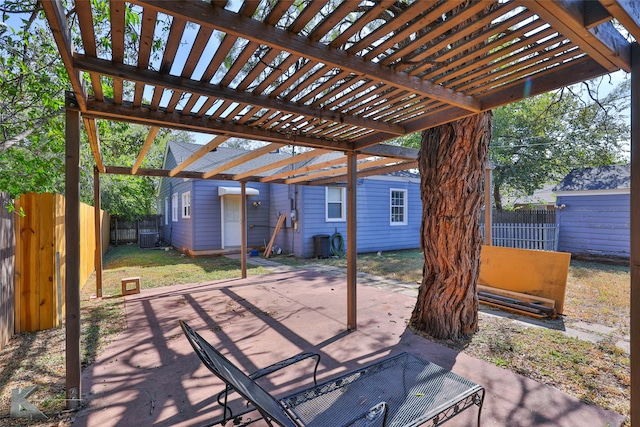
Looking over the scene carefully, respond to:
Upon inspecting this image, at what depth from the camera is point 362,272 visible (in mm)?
7875

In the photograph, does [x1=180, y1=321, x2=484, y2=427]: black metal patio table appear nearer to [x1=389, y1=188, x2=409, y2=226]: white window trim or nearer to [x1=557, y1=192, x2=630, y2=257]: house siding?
[x1=389, y1=188, x2=409, y2=226]: white window trim

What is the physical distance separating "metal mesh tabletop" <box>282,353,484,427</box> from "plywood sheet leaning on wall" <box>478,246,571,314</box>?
3.23m

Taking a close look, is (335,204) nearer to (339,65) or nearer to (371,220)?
(371,220)

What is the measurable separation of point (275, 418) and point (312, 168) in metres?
4.70

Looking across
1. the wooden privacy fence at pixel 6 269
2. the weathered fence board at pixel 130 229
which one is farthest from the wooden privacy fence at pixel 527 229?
the weathered fence board at pixel 130 229

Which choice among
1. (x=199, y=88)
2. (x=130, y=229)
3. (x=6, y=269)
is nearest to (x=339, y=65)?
(x=199, y=88)

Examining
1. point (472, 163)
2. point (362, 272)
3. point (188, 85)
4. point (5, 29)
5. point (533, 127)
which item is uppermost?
point (533, 127)

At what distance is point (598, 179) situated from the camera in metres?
10.2

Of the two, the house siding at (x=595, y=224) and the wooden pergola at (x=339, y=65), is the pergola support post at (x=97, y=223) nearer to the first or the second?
the wooden pergola at (x=339, y=65)

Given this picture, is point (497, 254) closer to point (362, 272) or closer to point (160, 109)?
point (362, 272)

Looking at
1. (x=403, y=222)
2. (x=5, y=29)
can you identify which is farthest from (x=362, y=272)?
(x=5, y=29)

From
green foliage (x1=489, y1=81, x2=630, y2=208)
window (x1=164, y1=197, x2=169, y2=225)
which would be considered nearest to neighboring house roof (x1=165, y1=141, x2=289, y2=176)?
window (x1=164, y1=197, x2=169, y2=225)

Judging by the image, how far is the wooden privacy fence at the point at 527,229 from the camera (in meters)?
10.2

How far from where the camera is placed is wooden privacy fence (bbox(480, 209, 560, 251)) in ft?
33.5
